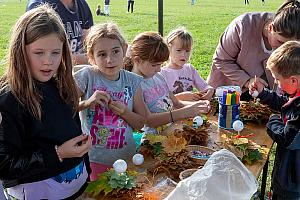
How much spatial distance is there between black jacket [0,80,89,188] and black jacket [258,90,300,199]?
3.31 feet

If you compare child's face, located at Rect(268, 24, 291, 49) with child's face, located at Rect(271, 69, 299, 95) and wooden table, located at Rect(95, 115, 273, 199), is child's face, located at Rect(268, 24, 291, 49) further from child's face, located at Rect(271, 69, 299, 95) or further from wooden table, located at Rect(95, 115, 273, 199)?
wooden table, located at Rect(95, 115, 273, 199)

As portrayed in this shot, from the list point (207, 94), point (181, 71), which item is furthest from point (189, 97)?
point (181, 71)

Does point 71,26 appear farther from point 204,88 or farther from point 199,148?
point 199,148

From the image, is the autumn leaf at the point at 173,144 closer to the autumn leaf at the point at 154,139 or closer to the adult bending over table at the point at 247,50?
the autumn leaf at the point at 154,139

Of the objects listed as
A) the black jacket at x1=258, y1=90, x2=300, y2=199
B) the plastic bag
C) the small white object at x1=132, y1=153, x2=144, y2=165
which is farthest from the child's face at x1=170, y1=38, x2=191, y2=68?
the plastic bag

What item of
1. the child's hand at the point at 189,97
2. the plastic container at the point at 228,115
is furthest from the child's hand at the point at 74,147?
the child's hand at the point at 189,97

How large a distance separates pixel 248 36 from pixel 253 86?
42 cm

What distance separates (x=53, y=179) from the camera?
67.7 inches

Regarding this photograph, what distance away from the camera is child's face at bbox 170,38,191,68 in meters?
2.97

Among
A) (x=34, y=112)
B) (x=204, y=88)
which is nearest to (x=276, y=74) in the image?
(x=204, y=88)

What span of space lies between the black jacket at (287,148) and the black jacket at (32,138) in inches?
39.7

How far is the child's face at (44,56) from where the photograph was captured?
1.67m

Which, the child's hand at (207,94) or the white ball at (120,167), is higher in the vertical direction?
the white ball at (120,167)

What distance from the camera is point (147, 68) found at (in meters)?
2.45
